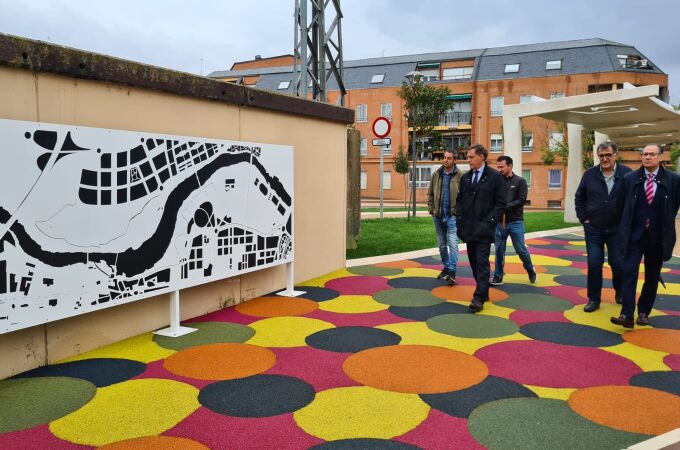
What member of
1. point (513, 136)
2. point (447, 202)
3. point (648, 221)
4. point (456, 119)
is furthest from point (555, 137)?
point (648, 221)

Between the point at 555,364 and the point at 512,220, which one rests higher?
the point at 512,220

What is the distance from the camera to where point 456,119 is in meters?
50.2

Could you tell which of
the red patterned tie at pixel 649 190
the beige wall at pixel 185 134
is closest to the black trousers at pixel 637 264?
the red patterned tie at pixel 649 190

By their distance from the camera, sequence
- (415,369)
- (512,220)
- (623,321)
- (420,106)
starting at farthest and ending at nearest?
(420,106), (512,220), (623,321), (415,369)

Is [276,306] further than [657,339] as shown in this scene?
Yes

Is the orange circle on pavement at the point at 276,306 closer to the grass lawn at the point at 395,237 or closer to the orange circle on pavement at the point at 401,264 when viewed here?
the orange circle on pavement at the point at 401,264

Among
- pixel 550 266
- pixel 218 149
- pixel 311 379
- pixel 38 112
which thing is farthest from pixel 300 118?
pixel 550 266

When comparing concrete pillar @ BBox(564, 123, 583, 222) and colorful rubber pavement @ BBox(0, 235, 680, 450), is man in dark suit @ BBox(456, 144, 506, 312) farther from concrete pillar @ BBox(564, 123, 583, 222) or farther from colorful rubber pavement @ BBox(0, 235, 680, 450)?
concrete pillar @ BBox(564, 123, 583, 222)

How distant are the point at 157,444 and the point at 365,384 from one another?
1.57 m

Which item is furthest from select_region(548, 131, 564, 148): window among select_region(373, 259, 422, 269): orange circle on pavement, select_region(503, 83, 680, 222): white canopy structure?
select_region(373, 259, 422, 269): orange circle on pavement

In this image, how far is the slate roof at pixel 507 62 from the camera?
45.9 metres

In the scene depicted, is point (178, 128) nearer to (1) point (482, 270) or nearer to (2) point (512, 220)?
(1) point (482, 270)

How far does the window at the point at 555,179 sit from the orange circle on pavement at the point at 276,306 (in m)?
43.0

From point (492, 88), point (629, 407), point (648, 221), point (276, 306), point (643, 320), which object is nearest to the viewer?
point (629, 407)
